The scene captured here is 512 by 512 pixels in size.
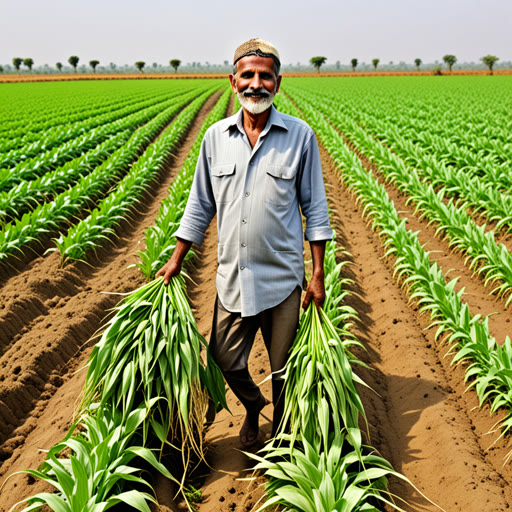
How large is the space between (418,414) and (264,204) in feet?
6.10

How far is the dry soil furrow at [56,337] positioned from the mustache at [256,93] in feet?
5.37

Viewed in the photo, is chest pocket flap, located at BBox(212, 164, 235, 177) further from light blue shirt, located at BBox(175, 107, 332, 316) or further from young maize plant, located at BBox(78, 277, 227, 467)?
young maize plant, located at BBox(78, 277, 227, 467)

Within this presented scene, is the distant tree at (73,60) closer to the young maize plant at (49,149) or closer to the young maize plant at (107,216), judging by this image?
the young maize plant at (49,149)

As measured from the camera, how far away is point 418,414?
134 inches

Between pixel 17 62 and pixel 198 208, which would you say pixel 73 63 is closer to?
pixel 17 62

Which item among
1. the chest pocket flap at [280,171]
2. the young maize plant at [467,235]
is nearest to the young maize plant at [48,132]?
the young maize plant at [467,235]

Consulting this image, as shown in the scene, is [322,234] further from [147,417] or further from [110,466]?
[110,466]

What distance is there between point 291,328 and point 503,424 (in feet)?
4.71

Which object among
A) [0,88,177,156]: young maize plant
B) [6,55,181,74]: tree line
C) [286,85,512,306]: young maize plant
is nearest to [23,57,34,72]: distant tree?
[6,55,181,74]: tree line

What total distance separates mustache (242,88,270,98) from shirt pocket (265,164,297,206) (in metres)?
0.32

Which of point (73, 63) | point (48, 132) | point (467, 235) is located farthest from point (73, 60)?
point (467, 235)

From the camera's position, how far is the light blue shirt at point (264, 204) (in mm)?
2500

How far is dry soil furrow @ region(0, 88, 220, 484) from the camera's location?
3621 millimetres

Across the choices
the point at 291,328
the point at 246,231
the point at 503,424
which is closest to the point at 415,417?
the point at 503,424
